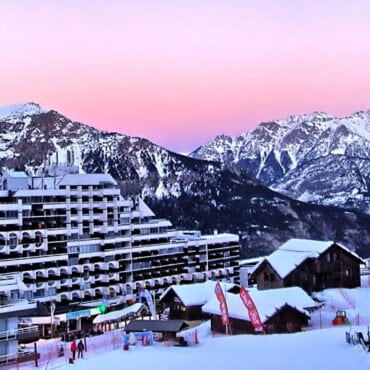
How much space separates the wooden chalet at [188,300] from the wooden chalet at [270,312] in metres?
8.74

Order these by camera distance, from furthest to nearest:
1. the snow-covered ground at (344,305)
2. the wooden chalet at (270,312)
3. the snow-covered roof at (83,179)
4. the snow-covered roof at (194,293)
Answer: the snow-covered roof at (83,179) → the snow-covered roof at (194,293) → the snow-covered ground at (344,305) → the wooden chalet at (270,312)

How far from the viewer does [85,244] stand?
313 feet

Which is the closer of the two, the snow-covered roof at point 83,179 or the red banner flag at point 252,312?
the red banner flag at point 252,312

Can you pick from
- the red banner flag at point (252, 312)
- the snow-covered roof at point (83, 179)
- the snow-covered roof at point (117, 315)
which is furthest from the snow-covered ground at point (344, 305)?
the snow-covered roof at point (83, 179)

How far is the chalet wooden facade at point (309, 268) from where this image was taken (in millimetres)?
70938

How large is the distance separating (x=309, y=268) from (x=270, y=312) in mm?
20777

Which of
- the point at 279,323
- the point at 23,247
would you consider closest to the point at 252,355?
the point at 279,323

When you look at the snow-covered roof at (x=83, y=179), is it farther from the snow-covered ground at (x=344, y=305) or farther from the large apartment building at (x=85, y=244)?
the snow-covered ground at (x=344, y=305)

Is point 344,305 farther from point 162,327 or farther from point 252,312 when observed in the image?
point 162,327

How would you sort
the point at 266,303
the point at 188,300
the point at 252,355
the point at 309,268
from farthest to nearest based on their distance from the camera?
the point at 309,268 → the point at 188,300 → the point at 266,303 → the point at 252,355

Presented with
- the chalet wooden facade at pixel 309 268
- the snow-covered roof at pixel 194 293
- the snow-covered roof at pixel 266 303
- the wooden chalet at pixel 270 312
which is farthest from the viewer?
the chalet wooden facade at pixel 309 268

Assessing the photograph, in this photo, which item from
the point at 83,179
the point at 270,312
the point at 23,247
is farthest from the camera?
the point at 83,179

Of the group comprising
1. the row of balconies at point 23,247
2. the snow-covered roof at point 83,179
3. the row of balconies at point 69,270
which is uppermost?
the snow-covered roof at point 83,179

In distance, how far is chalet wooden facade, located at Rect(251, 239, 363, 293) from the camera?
70.9m
